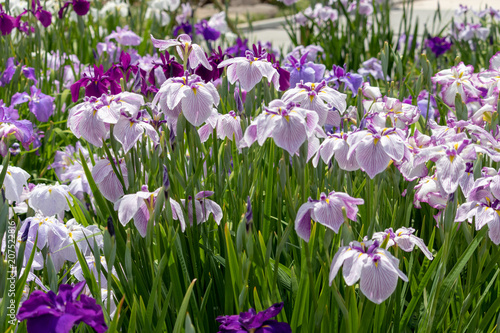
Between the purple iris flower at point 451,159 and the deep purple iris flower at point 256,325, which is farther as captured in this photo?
the purple iris flower at point 451,159

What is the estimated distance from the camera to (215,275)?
5.69ft

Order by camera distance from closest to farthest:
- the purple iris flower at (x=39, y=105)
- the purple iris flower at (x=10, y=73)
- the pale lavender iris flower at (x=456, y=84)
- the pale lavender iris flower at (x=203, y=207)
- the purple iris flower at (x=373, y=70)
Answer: the pale lavender iris flower at (x=203, y=207)
the pale lavender iris flower at (x=456, y=84)
the purple iris flower at (x=39, y=105)
the purple iris flower at (x=10, y=73)
the purple iris flower at (x=373, y=70)

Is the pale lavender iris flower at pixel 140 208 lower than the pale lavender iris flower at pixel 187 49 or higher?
lower

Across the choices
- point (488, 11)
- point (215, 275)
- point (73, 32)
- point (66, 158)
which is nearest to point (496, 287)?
point (215, 275)

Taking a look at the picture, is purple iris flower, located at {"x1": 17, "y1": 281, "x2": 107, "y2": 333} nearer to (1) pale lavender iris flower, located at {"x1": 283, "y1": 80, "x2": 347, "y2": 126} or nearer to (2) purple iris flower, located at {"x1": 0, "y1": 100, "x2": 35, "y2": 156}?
(1) pale lavender iris flower, located at {"x1": 283, "y1": 80, "x2": 347, "y2": 126}

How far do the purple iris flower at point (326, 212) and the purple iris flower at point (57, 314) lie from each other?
1.69ft

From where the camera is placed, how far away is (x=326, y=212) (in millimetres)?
1281

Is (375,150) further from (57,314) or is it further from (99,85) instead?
(99,85)

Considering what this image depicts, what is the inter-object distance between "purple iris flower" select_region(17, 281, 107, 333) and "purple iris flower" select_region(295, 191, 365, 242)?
0.51 metres

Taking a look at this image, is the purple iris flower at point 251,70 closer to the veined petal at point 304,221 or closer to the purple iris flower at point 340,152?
the purple iris flower at point 340,152

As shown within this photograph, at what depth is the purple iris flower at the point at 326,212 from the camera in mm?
1272

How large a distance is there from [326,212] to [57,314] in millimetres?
625

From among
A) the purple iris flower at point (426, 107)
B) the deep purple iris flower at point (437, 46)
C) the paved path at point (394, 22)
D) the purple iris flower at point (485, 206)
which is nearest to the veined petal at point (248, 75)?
the purple iris flower at point (485, 206)

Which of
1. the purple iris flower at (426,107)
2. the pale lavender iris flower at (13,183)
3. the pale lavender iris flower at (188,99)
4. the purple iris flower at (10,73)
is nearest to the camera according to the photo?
the pale lavender iris flower at (188,99)
